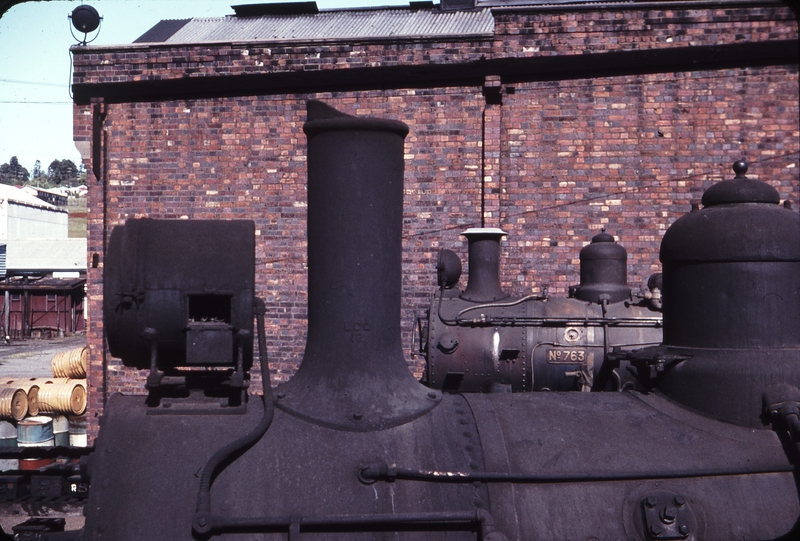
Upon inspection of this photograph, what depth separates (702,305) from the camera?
289cm

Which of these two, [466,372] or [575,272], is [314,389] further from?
[575,272]

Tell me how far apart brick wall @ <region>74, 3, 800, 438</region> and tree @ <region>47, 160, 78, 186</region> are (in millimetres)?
94034

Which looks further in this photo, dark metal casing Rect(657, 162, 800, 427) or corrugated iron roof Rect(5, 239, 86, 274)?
corrugated iron roof Rect(5, 239, 86, 274)

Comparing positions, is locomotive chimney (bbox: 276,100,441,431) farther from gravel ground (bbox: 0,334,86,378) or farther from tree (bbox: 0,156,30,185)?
tree (bbox: 0,156,30,185)

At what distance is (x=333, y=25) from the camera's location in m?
11.8

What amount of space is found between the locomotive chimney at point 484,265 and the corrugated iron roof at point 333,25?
4.46 meters

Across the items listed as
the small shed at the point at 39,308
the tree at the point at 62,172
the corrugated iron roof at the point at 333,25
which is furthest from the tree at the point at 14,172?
the corrugated iron roof at the point at 333,25

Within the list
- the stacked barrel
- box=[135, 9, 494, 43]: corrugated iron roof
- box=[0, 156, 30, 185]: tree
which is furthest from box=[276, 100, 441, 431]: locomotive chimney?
box=[0, 156, 30, 185]: tree

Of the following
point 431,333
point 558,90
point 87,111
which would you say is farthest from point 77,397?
point 558,90

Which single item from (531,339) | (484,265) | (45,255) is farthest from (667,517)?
(45,255)

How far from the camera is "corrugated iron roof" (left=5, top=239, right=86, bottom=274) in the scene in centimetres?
3059

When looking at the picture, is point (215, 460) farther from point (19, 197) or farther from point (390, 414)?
point (19, 197)

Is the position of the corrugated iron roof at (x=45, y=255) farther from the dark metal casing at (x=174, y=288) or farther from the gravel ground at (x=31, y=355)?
the dark metal casing at (x=174, y=288)

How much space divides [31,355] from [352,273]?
20.8 metres
